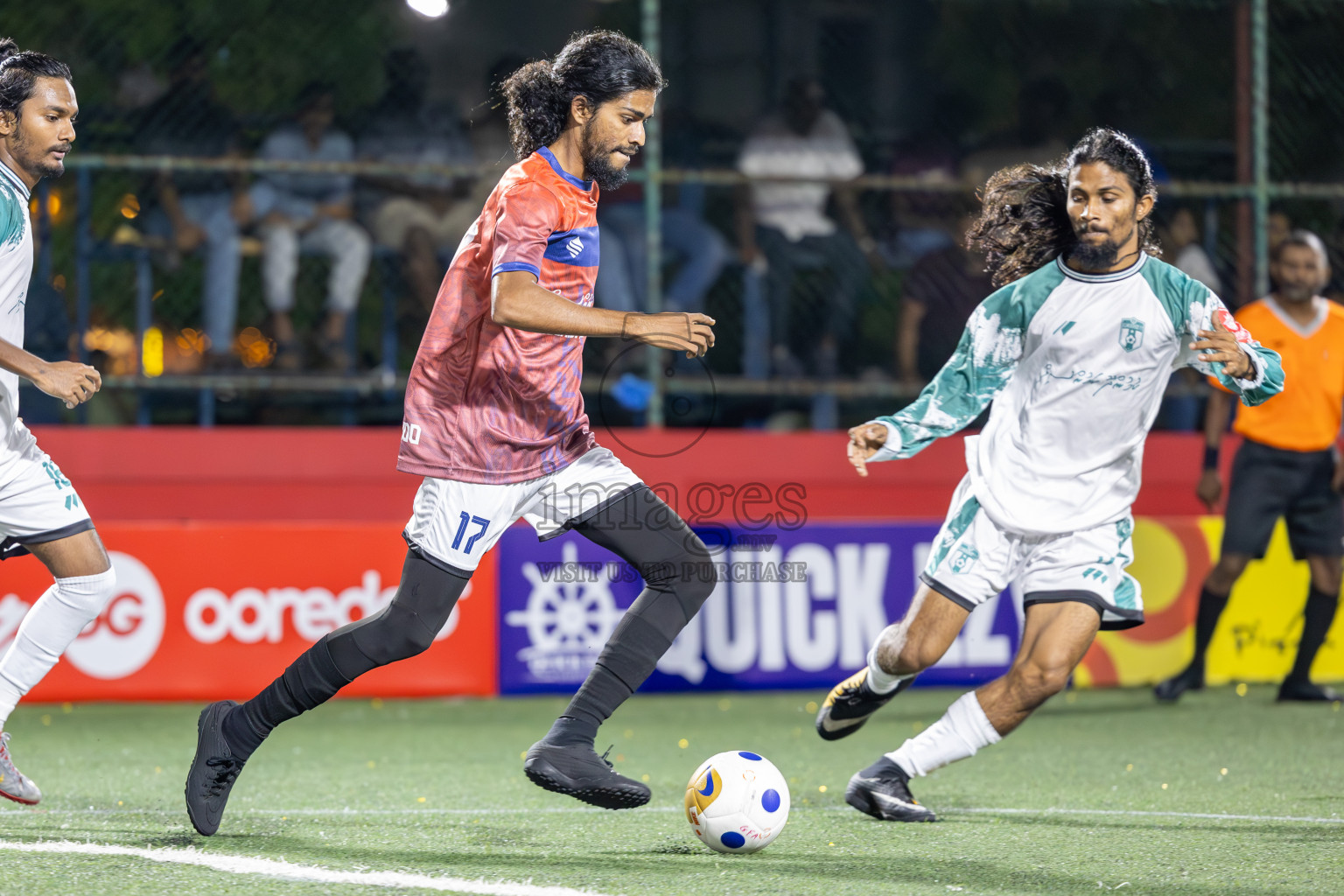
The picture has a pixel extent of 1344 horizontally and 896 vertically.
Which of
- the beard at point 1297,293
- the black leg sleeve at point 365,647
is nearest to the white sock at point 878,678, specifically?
the black leg sleeve at point 365,647

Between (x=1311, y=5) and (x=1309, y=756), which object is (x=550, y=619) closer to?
(x=1309, y=756)

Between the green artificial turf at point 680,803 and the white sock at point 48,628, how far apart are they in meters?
0.40

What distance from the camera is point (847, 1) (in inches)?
444

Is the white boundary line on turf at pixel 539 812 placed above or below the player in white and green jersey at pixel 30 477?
below

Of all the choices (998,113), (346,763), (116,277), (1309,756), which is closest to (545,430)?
(346,763)

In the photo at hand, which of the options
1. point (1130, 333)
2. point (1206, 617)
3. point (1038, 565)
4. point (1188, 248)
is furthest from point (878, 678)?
point (1188, 248)

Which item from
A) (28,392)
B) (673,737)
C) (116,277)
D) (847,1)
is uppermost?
(847,1)

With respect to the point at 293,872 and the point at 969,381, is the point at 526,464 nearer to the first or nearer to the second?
the point at 293,872

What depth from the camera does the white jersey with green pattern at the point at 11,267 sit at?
179 inches

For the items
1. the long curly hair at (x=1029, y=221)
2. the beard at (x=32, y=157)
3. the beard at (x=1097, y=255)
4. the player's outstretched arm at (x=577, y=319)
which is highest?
the beard at (x=32, y=157)

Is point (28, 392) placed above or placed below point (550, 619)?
above

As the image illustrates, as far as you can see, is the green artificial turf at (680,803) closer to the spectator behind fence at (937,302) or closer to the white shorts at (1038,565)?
the white shorts at (1038,565)

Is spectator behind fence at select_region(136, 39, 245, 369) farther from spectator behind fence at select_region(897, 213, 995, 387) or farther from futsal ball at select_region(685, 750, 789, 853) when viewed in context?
futsal ball at select_region(685, 750, 789, 853)

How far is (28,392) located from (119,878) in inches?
233
